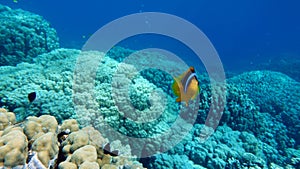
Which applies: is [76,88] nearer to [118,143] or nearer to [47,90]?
[47,90]

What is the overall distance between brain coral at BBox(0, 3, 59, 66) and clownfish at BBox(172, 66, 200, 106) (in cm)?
761

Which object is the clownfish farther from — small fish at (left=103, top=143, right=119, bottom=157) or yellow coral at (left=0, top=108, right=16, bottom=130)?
yellow coral at (left=0, top=108, right=16, bottom=130)

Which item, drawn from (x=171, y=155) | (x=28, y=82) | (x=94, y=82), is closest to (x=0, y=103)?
(x=28, y=82)

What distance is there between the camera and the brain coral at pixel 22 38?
777cm

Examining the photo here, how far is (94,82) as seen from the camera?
15.9ft

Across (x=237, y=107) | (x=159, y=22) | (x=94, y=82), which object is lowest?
(x=94, y=82)

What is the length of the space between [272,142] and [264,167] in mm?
1934

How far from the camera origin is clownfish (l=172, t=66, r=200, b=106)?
2160 mm

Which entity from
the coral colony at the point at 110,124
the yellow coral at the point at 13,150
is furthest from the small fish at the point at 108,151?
the yellow coral at the point at 13,150

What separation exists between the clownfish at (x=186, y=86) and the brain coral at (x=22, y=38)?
7.61 m

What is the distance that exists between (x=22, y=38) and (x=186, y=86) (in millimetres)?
8370

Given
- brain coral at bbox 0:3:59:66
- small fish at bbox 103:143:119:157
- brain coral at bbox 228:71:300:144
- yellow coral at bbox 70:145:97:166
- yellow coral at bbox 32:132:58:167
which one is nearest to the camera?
yellow coral at bbox 32:132:58:167

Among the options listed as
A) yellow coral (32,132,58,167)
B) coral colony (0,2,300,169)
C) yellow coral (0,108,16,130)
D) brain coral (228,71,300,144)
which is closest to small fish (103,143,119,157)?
coral colony (0,2,300,169)

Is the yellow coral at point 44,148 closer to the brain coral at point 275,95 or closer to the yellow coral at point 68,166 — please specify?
the yellow coral at point 68,166
